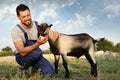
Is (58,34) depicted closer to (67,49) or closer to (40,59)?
(67,49)

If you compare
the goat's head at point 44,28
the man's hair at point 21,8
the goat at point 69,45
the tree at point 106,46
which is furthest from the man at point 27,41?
the tree at point 106,46

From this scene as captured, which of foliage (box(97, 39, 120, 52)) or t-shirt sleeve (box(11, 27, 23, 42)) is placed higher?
t-shirt sleeve (box(11, 27, 23, 42))

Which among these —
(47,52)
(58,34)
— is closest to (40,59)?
(58,34)

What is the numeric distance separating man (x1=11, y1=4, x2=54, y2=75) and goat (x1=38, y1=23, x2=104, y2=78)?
0.87 meters

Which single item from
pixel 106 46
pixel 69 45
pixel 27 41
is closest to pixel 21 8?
pixel 27 41

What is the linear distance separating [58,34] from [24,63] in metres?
1.59

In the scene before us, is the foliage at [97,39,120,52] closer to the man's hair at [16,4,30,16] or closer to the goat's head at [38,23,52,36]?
the goat's head at [38,23,52,36]

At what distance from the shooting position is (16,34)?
730 cm

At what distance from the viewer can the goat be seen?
29.2ft

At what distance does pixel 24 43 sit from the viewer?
7.54 metres

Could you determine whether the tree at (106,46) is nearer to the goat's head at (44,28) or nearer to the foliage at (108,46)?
the foliage at (108,46)

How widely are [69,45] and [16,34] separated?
207cm

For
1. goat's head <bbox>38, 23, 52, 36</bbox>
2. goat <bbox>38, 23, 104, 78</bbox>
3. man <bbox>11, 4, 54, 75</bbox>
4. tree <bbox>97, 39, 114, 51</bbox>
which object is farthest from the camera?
tree <bbox>97, 39, 114, 51</bbox>

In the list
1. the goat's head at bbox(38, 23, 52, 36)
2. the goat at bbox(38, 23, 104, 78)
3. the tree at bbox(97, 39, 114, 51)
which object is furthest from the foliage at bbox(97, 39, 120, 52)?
the goat's head at bbox(38, 23, 52, 36)
